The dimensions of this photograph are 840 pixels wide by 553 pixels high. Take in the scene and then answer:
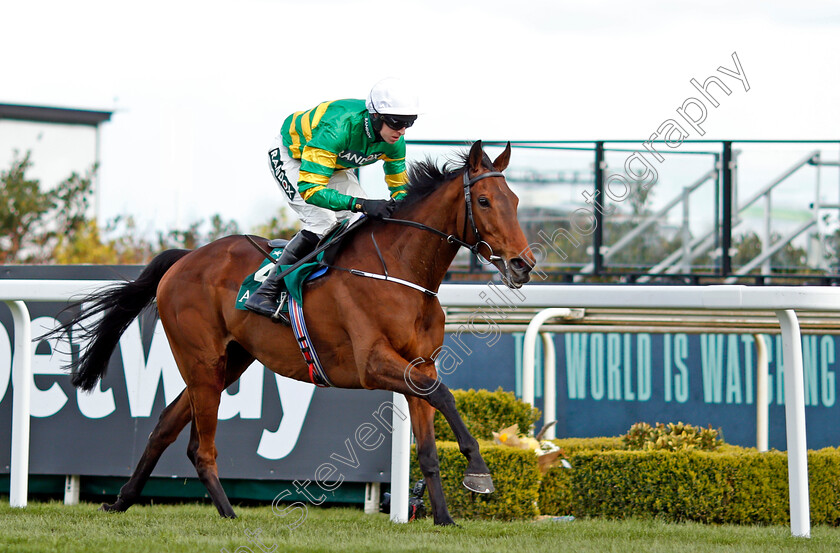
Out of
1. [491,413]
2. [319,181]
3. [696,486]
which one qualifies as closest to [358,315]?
[319,181]

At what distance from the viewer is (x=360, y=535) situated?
4051 millimetres

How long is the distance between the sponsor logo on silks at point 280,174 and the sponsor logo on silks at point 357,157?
0.40m

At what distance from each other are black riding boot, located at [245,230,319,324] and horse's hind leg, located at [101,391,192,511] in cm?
86

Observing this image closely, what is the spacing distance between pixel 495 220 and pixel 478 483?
110cm

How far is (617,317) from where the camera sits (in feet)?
20.1

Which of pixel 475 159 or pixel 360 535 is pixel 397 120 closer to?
pixel 475 159

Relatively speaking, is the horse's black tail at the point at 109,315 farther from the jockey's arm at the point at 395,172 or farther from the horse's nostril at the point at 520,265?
the horse's nostril at the point at 520,265

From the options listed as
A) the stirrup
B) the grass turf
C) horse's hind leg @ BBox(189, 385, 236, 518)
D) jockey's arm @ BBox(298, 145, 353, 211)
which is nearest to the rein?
the stirrup

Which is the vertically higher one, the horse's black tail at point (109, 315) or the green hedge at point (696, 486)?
the horse's black tail at point (109, 315)

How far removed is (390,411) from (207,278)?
4.02 feet

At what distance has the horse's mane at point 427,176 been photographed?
14.8 ft

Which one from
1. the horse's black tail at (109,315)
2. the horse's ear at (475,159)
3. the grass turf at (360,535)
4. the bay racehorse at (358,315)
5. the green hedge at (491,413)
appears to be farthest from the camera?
the green hedge at (491,413)

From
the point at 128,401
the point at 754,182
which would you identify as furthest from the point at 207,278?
the point at 754,182

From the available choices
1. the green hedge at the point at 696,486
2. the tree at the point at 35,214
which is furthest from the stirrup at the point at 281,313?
the tree at the point at 35,214
